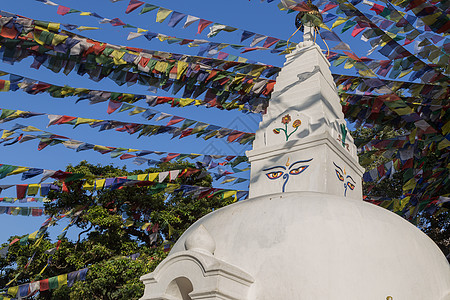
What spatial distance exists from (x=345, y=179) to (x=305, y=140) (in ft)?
2.83

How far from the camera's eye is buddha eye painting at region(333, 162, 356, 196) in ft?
18.9

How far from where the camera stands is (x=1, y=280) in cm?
1725

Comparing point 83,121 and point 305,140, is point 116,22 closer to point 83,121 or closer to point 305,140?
point 83,121

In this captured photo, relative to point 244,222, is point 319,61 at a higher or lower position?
higher

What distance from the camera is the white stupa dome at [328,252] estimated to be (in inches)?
144

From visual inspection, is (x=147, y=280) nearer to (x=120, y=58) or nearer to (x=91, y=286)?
(x=120, y=58)

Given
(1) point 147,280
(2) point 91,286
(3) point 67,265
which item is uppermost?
(3) point 67,265

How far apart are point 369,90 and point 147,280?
5382 mm

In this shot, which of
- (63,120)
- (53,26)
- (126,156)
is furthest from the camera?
(126,156)

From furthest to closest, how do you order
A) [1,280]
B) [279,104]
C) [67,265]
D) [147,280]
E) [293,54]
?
[1,280] < [67,265] < [293,54] < [279,104] < [147,280]

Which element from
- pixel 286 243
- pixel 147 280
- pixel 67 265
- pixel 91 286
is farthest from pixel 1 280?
pixel 286 243

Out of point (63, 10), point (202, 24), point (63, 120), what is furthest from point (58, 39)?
point (202, 24)

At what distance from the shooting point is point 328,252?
12.4ft

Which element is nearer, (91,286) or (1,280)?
(91,286)
